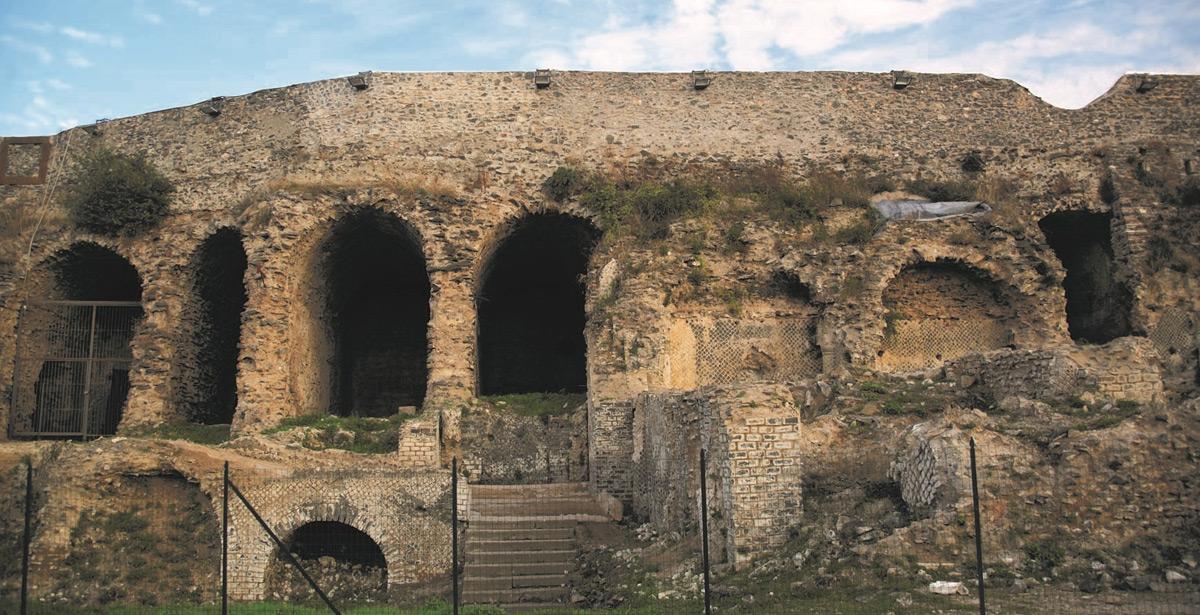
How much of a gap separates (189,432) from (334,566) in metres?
6.42

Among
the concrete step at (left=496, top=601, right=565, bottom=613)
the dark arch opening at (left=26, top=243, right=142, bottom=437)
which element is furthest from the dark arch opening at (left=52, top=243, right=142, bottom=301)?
the concrete step at (left=496, top=601, right=565, bottom=613)

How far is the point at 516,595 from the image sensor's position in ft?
47.0

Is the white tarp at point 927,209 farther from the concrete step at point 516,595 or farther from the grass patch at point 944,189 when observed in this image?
the concrete step at point 516,595

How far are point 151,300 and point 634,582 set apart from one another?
12.7 m

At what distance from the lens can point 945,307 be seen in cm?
2152

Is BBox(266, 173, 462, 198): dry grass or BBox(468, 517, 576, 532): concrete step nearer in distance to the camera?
BBox(468, 517, 576, 532): concrete step

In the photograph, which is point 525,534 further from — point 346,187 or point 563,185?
point 346,187

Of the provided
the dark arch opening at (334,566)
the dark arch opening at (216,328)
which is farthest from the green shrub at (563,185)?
the dark arch opening at (334,566)

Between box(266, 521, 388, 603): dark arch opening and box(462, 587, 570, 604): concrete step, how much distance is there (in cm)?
140

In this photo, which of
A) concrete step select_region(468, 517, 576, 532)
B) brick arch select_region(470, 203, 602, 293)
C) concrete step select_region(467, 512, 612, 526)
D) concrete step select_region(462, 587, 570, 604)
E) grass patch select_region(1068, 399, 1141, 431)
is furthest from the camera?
brick arch select_region(470, 203, 602, 293)

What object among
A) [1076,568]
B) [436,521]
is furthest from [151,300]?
[1076,568]

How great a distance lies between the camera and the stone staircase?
566 inches

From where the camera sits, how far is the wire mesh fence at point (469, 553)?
35.6 feet

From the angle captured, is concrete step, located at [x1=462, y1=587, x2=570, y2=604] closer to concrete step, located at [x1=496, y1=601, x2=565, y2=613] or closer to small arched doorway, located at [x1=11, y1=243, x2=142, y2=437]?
concrete step, located at [x1=496, y1=601, x2=565, y2=613]
